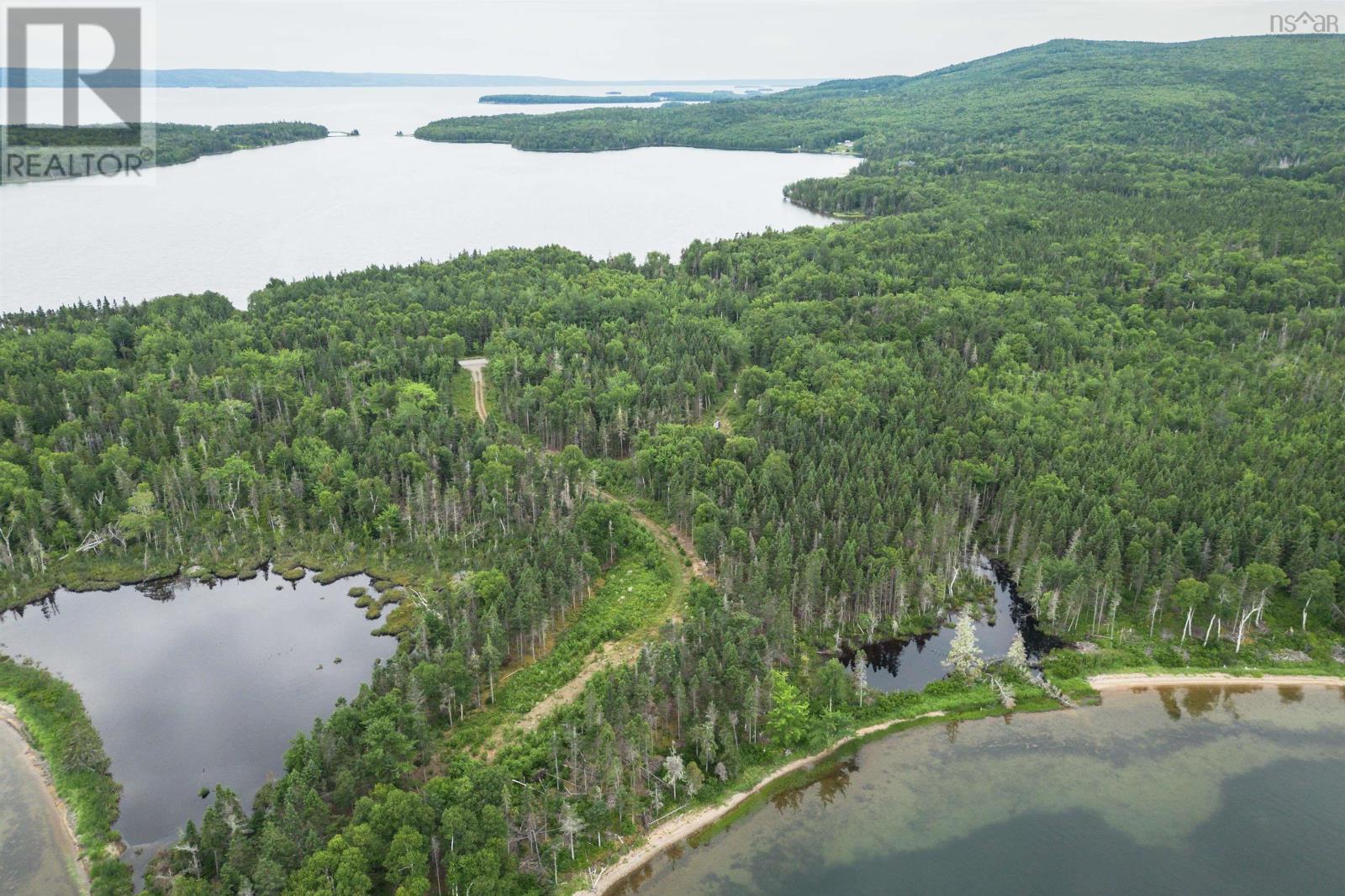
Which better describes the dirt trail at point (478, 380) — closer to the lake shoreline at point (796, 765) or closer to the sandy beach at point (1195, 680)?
the lake shoreline at point (796, 765)

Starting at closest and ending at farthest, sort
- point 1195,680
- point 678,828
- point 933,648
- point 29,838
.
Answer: point 29,838 < point 678,828 < point 1195,680 < point 933,648

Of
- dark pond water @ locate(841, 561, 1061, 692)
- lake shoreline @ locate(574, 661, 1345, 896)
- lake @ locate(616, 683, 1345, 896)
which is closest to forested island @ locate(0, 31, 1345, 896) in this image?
lake shoreline @ locate(574, 661, 1345, 896)

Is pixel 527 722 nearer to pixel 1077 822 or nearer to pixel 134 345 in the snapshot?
pixel 1077 822

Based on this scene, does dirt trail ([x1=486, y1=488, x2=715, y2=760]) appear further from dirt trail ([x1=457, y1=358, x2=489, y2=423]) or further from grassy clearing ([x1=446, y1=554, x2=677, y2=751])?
dirt trail ([x1=457, y1=358, x2=489, y2=423])

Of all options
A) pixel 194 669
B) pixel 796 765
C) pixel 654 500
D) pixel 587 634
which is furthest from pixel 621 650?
pixel 194 669

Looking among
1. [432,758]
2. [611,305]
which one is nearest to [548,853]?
[432,758]

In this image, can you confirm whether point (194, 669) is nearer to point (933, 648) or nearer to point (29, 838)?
point (29, 838)
